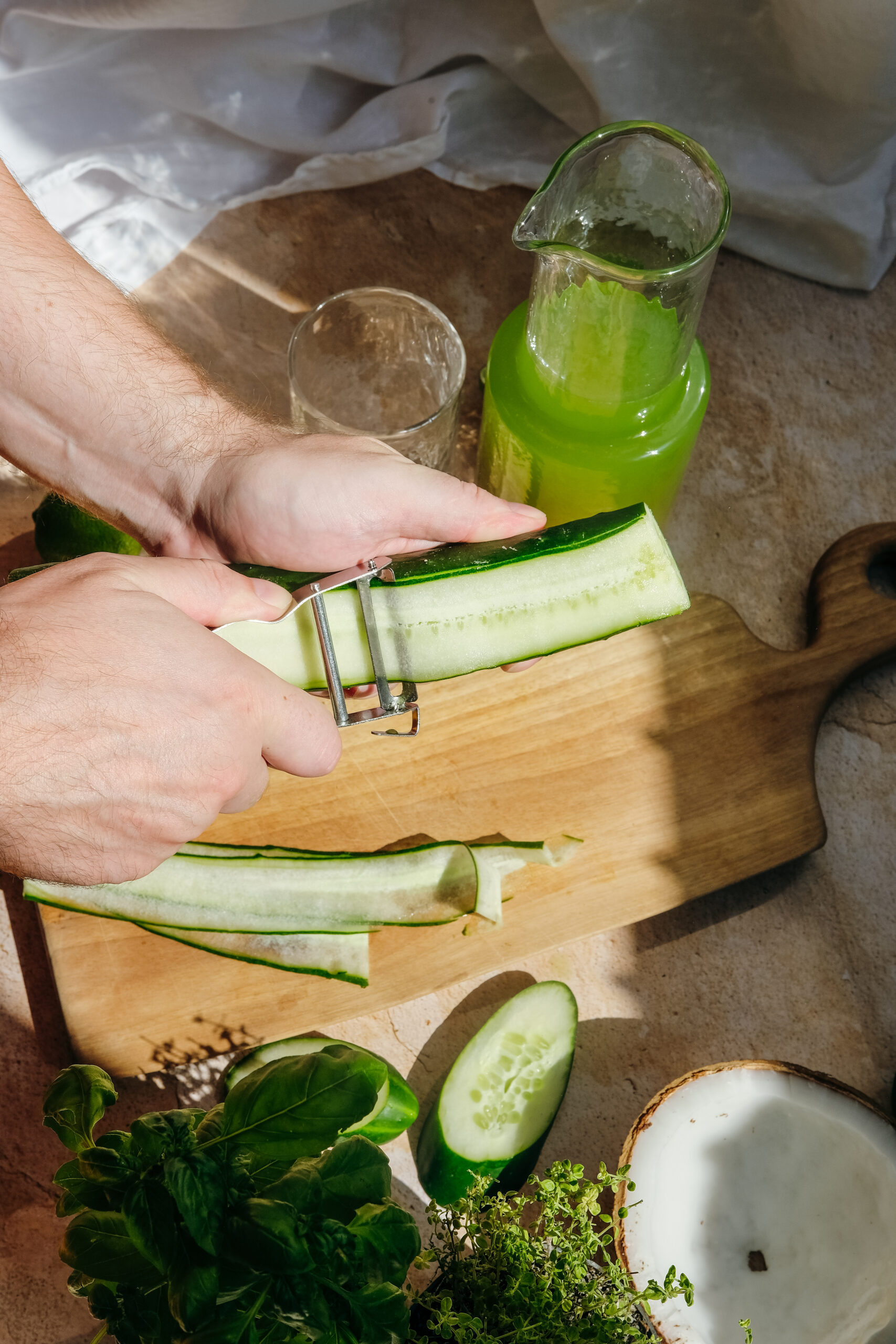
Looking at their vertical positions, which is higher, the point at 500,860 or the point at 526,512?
the point at 526,512

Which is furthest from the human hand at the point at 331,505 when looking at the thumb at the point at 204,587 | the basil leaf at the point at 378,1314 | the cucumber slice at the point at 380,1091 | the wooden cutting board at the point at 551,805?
the basil leaf at the point at 378,1314

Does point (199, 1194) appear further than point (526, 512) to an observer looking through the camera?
No

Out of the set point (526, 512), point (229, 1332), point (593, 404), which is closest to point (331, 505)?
point (526, 512)

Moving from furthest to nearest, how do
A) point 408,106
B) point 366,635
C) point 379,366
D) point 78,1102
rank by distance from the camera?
point 408,106 → point 379,366 → point 366,635 → point 78,1102

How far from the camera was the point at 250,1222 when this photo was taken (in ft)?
2.66

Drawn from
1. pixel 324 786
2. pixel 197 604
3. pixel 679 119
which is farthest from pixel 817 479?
pixel 197 604

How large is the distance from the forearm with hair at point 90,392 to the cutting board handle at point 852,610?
0.86 meters

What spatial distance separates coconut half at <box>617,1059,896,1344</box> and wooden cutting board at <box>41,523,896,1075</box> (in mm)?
263

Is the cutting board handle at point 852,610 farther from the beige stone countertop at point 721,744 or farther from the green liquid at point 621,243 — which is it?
the green liquid at point 621,243

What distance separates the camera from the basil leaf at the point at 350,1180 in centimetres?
87

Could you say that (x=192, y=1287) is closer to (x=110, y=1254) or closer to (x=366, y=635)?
(x=110, y=1254)

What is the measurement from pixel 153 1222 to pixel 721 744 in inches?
37.9

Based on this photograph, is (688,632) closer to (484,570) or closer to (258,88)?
(484,570)

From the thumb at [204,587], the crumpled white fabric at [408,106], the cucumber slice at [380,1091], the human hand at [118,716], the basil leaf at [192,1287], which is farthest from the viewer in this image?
the crumpled white fabric at [408,106]
